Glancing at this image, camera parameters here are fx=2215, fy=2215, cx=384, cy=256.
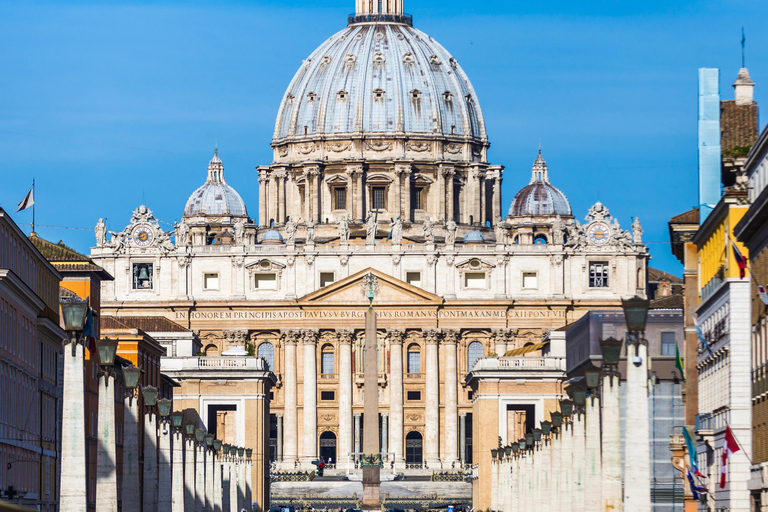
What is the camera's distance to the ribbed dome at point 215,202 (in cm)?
19262

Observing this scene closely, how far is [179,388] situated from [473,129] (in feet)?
223

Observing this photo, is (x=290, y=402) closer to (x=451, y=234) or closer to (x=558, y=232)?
(x=451, y=234)

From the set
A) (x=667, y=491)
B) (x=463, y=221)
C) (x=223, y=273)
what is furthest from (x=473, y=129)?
(x=667, y=491)

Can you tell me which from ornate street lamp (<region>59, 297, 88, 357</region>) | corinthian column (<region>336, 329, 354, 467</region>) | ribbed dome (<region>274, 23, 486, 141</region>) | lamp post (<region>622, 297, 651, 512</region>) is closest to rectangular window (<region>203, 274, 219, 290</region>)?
corinthian column (<region>336, 329, 354, 467</region>)

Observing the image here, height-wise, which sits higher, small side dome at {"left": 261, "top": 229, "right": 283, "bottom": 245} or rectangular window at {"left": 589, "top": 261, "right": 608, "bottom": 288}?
small side dome at {"left": 261, "top": 229, "right": 283, "bottom": 245}

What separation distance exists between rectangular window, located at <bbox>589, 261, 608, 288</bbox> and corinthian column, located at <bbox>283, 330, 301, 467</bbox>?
22109 millimetres

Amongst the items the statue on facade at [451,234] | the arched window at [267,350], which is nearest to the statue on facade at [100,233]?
the arched window at [267,350]

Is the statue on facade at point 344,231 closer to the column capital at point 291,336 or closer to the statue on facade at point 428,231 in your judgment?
the statue on facade at point 428,231

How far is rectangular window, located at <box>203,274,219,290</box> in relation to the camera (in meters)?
166

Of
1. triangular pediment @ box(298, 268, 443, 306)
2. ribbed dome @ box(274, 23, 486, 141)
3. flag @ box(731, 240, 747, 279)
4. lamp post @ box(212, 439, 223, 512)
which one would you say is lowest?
lamp post @ box(212, 439, 223, 512)

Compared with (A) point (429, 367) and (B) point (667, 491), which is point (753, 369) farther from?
(A) point (429, 367)

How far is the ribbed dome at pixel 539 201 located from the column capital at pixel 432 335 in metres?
24.8

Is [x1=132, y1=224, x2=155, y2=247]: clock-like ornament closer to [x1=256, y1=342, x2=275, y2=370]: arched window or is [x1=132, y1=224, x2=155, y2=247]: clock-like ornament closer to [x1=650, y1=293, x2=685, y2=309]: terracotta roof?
[x1=256, y1=342, x2=275, y2=370]: arched window

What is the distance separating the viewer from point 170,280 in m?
166
